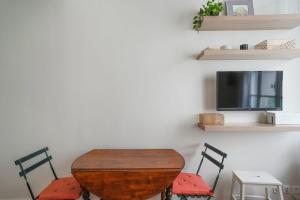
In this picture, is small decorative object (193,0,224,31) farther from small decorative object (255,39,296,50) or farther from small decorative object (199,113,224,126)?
small decorative object (199,113,224,126)

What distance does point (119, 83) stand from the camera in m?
2.64

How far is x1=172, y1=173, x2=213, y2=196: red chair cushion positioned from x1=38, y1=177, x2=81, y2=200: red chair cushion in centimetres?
87

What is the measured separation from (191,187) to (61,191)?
1.16 metres

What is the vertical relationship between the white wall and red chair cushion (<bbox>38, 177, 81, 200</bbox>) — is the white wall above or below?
above

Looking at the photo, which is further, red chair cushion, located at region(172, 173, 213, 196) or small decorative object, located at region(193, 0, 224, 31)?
small decorative object, located at region(193, 0, 224, 31)

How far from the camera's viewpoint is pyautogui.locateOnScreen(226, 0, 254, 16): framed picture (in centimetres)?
251

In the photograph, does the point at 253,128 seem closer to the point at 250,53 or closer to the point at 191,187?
the point at 250,53

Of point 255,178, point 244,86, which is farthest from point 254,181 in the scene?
point 244,86

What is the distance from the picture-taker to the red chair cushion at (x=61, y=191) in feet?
6.57

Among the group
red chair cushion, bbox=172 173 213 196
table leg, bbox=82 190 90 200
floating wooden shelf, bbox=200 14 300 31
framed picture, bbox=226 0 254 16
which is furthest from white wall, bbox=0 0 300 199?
table leg, bbox=82 190 90 200

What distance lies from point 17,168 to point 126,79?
1598 millimetres

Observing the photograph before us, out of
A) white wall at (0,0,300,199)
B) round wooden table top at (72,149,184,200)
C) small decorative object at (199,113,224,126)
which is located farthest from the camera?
white wall at (0,0,300,199)

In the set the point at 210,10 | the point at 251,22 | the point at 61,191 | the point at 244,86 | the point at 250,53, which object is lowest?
the point at 61,191

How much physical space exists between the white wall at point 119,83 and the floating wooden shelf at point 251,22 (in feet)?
0.26
